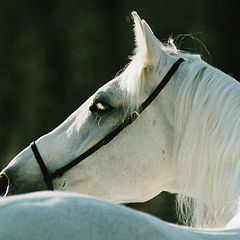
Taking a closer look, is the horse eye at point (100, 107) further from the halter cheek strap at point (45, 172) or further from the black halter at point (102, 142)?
the halter cheek strap at point (45, 172)

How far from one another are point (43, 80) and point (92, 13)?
3.17 feet

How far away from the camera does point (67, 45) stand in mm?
9266

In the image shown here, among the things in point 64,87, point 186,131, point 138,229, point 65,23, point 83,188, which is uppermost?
point 138,229

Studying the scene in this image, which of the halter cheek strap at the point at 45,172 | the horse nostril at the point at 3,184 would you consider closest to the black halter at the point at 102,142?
the halter cheek strap at the point at 45,172

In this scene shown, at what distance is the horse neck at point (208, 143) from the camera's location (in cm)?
266

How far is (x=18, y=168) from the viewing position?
3.07m

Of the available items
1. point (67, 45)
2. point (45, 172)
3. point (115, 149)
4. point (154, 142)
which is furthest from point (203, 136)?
point (67, 45)

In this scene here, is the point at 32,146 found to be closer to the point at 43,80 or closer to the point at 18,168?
the point at 18,168

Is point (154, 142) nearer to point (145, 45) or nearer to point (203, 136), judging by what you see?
point (203, 136)

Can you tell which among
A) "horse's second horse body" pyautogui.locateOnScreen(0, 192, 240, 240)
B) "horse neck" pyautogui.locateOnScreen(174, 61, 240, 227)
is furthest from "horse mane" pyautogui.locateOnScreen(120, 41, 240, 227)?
"horse's second horse body" pyautogui.locateOnScreen(0, 192, 240, 240)

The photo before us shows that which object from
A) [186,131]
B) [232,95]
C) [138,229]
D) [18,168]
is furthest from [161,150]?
[138,229]

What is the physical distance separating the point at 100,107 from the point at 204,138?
44cm

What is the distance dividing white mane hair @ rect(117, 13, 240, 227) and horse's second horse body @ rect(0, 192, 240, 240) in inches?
38.1

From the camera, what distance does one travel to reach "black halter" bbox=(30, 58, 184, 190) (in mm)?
2953
